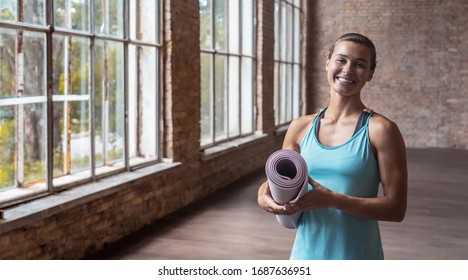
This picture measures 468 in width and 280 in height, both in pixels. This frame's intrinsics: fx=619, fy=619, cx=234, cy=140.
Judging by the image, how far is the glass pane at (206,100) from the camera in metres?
7.35

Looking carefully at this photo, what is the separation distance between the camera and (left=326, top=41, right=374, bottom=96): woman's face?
4.60 ft

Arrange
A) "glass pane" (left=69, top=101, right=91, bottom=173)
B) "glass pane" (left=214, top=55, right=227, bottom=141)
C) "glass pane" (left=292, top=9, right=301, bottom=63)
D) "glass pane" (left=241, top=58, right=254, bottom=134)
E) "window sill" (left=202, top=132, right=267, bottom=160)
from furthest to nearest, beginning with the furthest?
"glass pane" (left=292, top=9, right=301, bottom=63) < "glass pane" (left=241, top=58, right=254, bottom=134) < "glass pane" (left=214, top=55, right=227, bottom=141) < "window sill" (left=202, top=132, right=267, bottom=160) < "glass pane" (left=69, top=101, right=91, bottom=173)

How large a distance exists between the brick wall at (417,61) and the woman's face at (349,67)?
11.9 m

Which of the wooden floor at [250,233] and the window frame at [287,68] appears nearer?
the wooden floor at [250,233]

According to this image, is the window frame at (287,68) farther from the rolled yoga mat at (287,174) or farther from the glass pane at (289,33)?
the rolled yoga mat at (287,174)

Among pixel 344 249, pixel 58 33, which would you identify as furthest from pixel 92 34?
pixel 344 249

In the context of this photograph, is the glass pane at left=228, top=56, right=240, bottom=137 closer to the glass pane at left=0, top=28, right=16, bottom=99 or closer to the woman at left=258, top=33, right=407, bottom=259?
the glass pane at left=0, top=28, right=16, bottom=99

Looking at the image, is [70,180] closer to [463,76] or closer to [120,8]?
[120,8]

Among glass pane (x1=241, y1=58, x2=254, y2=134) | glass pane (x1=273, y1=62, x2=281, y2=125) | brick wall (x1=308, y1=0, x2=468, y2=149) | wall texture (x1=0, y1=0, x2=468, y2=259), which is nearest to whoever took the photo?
wall texture (x1=0, y1=0, x2=468, y2=259)

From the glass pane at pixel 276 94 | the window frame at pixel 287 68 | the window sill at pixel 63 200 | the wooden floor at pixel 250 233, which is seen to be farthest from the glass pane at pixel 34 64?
the glass pane at pixel 276 94

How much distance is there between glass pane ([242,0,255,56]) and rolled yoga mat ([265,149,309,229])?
7.80 metres

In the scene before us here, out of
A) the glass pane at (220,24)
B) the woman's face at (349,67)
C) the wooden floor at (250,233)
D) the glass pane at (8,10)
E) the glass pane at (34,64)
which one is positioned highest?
the glass pane at (220,24)

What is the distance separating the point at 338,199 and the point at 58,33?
11.1ft

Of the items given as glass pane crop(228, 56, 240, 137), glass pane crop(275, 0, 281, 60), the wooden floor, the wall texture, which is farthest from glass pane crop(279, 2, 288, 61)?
the wooden floor
